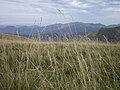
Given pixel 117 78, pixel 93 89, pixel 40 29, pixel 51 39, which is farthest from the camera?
pixel 51 39

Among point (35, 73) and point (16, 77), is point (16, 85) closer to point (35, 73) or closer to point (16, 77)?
point (16, 77)

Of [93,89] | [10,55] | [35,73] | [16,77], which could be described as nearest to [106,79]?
[93,89]

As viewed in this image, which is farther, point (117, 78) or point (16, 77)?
point (117, 78)

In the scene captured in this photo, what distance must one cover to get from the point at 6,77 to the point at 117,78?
1746mm

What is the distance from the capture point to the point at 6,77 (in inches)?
131

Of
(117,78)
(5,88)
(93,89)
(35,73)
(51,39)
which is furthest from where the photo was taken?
(51,39)

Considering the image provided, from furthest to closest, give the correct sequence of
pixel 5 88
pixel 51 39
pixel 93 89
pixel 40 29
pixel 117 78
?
pixel 51 39, pixel 40 29, pixel 117 78, pixel 5 88, pixel 93 89

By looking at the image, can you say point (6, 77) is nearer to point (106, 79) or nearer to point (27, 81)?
point (27, 81)

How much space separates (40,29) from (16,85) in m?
2.62

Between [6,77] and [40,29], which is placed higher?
[40,29]

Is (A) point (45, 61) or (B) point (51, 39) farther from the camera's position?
(B) point (51, 39)

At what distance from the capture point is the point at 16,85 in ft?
10.3

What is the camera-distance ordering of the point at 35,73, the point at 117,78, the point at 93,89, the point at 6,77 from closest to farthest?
the point at 93,89 < the point at 6,77 < the point at 35,73 < the point at 117,78

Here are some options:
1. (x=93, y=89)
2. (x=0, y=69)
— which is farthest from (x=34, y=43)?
(x=93, y=89)
